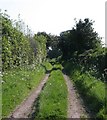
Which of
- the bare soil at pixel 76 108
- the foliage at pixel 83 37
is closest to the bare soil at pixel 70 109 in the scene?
the bare soil at pixel 76 108

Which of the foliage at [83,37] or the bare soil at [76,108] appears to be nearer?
the bare soil at [76,108]

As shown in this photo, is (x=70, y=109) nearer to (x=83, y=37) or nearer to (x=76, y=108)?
(x=76, y=108)

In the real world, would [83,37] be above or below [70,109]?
above

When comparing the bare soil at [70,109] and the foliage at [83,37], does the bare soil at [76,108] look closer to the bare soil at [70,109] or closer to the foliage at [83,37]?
the bare soil at [70,109]

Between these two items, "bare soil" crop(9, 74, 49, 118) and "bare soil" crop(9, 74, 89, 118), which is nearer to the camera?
"bare soil" crop(9, 74, 89, 118)

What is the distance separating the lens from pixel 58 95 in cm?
1658

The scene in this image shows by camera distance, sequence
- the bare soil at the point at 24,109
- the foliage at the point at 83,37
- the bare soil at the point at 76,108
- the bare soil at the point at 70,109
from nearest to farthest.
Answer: the bare soil at the point at 76,108, the bare soil at the point at 70,109, the bare soil at the point at 24,109, the foliage at the point at 83,37

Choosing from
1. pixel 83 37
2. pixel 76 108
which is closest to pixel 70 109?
pixel 76 108

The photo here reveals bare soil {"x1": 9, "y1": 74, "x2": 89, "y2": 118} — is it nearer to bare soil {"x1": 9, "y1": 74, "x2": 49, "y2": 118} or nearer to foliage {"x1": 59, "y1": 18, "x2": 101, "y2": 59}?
bare soil {"x1": 9, "y1": 74, "x2": 49, "y2": 118}

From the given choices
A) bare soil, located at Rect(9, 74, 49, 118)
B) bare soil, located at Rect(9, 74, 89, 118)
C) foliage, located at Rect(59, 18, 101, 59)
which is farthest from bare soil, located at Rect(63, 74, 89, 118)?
foliage, located at Rect(59, 18, 101, 59)

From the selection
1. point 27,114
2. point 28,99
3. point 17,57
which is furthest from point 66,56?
point 27,114

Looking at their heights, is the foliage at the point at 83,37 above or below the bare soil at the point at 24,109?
above

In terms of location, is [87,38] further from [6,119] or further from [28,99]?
[6,119]

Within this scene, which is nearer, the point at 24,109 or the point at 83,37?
the point at 24,109
